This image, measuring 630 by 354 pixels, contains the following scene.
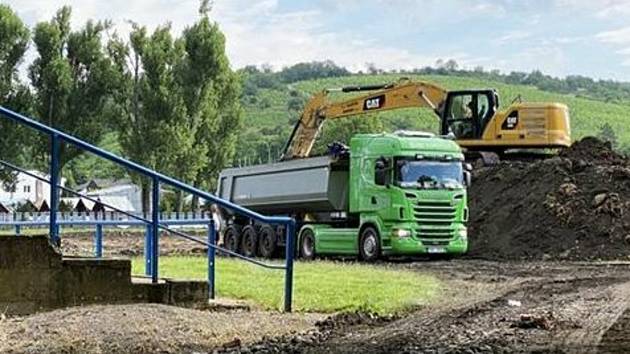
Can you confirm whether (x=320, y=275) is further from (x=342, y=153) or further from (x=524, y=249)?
(x=524, y=249)

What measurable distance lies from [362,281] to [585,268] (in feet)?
29.1

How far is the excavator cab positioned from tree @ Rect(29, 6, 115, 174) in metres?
28.7

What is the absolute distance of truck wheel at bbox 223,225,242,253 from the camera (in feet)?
121

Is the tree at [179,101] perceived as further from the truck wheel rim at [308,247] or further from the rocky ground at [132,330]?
the rocky ground at [132,330]

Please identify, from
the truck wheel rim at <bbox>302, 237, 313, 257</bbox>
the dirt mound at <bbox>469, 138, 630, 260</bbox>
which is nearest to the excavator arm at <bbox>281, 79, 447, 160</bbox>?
the dirt mound at <bbox>469, 138, 630, 260</bbox>

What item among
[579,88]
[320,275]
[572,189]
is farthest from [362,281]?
[579,88]

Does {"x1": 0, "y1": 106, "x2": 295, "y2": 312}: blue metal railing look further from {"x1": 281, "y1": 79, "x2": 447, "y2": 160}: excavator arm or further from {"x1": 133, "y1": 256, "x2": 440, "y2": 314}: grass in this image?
{"x1": 281, "y1": 79, "x2": 447, "y2": 160}: excavator arm

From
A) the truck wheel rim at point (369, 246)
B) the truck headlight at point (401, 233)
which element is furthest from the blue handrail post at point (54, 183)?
the truck wheel rim at point (369, 246)

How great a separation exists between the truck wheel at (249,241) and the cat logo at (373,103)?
21.7 ft

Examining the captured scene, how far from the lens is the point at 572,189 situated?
34.7m

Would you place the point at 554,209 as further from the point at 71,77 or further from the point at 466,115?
the point at 71,77

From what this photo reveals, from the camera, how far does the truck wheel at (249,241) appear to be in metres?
35.6

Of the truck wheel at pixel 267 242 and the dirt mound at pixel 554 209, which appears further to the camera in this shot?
the truck wheel at pixel 267 242

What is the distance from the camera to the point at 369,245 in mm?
30531
